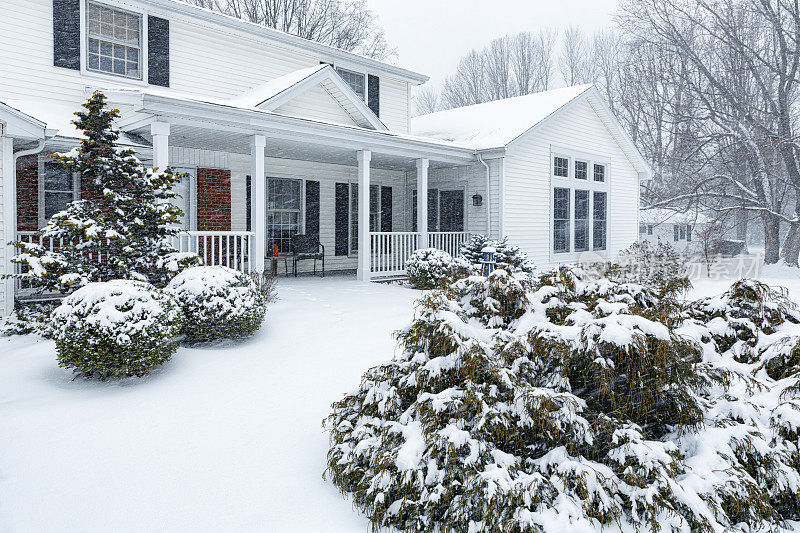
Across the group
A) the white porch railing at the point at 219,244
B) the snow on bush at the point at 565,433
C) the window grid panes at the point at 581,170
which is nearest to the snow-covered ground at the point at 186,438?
the snow on bush at the point at 565,433

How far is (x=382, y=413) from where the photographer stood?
10.9ft

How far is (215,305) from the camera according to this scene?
5.85 m

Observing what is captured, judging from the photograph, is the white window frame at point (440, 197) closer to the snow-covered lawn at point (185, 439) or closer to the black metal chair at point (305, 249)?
the black metal chair at point (305, 249)

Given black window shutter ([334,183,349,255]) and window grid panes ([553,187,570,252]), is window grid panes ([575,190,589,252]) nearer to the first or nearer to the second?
window grid panes ([553,187,570,252])

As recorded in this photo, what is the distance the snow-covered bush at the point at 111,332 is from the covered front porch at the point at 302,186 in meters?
2.99

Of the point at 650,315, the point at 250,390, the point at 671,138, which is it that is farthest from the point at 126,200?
the point at 671,138

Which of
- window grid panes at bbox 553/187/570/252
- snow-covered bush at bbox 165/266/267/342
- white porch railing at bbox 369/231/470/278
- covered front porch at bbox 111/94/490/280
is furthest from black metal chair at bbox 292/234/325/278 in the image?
window grid panes at bbox 553/187/570/252

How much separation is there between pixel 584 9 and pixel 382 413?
5467 cm

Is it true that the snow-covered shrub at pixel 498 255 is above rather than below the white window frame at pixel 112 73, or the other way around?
below

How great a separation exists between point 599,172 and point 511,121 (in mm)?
3598

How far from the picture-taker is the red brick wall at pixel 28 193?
9.00m

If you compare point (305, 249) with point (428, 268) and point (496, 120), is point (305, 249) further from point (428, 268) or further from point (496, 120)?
point (496, 120)

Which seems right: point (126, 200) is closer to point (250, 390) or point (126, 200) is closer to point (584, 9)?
point (250, 390)

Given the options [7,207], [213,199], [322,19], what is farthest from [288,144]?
[322,19]
